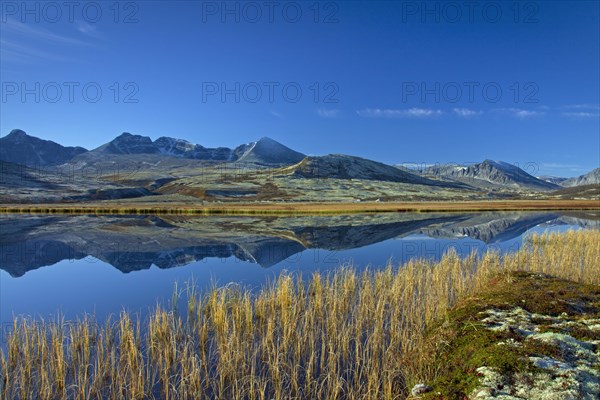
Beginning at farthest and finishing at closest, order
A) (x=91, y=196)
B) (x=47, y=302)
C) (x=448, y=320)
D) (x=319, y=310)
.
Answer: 1. (x=91, y=196)
2. (x=47, y=302)
3. (x=319, y=310)
4. (x=448, y=320)

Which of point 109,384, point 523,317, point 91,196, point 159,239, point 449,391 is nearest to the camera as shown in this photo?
point 449,391

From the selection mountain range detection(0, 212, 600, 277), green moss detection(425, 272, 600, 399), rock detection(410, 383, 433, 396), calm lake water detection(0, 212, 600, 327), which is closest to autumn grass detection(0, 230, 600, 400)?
rock detection(410, 383, 433, 396)

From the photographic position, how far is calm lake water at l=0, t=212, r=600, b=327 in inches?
672

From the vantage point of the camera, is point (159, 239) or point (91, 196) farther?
point (91, 196)

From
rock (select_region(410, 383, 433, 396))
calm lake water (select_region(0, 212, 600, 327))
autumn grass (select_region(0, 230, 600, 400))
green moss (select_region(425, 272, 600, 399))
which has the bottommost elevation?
calm lake water (select_region(0, 212, 600, 327))

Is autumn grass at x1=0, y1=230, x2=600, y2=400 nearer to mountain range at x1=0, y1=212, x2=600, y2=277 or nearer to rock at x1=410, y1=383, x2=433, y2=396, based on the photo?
rock at x1=410, y1=383, x2=433, y2=396

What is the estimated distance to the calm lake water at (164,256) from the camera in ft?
Result: 56.0

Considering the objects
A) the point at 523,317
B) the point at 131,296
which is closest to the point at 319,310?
the point at 523,317

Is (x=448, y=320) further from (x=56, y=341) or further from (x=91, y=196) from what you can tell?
(x=91, y=196)

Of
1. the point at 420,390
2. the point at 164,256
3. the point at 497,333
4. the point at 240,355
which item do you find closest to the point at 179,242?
the point at 164,256

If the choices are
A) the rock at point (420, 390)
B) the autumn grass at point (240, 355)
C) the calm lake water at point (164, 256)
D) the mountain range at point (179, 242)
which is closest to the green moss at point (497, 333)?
the rock at point (420, 390)

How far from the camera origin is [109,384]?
872 cm

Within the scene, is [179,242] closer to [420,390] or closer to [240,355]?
[240,355]

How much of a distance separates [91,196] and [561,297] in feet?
491
